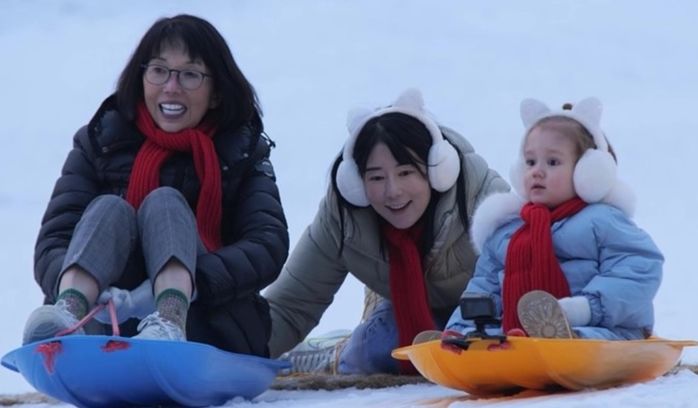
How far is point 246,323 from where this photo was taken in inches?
105

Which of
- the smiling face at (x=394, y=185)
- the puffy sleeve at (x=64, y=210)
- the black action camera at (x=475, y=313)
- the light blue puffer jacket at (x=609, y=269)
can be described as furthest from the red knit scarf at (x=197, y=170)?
the black action camera at (x=475, y=313)

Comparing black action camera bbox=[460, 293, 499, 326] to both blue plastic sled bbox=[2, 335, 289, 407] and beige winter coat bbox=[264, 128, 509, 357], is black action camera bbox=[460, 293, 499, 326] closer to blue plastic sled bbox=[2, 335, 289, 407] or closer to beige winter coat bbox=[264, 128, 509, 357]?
blue plastic sled bbox=[2, 335, 289, 407]

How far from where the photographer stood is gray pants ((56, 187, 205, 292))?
2.42 m

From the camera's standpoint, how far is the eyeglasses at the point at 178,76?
2.77 meters

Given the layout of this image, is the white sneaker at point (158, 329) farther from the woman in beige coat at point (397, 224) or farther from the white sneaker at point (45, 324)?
the woman in beige coat at point (397, 224)

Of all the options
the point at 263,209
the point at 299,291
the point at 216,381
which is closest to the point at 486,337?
the point at 216,381

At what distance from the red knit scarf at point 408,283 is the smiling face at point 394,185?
0.06 meters

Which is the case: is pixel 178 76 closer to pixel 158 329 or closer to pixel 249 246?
pixel 249 246

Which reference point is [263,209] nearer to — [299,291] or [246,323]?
[246,323]

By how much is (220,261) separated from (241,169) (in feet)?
0.83

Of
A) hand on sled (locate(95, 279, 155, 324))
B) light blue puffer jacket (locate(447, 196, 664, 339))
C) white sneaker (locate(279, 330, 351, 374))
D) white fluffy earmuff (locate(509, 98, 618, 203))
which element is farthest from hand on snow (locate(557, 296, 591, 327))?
white sneaker (locate(279, 330, 351, 374))

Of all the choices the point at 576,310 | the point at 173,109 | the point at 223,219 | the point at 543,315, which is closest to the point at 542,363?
the point at 543,315

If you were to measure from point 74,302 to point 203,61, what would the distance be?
634mm

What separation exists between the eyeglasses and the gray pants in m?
0.32
